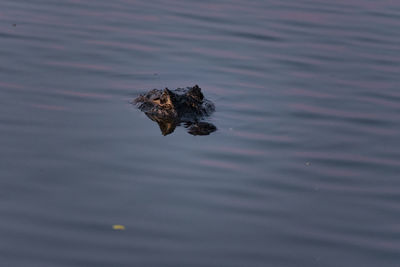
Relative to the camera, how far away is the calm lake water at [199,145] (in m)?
7.75

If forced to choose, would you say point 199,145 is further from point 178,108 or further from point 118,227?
point 118,227

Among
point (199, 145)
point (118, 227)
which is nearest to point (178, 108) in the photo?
point (199, 145)

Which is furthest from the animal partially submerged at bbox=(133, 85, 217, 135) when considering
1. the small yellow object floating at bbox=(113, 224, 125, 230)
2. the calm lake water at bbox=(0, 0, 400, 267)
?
the small yellow object floating at bbox=(113, 224, 125, 230)

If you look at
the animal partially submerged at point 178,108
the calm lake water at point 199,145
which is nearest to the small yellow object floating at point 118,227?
the calm lake water at point 199,145

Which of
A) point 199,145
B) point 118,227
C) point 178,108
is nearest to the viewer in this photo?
point 118,227

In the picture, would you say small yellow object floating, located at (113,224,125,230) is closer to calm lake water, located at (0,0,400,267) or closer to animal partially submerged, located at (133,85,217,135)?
calm lake water, located at (0,0,400,267)

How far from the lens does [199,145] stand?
35.2ft

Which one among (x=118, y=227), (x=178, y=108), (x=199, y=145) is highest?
(x=178, y=108)

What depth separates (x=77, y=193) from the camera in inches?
341

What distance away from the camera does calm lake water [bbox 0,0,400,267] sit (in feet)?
25.4

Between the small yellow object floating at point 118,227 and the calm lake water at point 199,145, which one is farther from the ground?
the calm lake water at point 199,145

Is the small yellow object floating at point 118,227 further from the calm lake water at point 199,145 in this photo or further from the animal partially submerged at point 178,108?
Answer: the animal partially submerged at point 178,108

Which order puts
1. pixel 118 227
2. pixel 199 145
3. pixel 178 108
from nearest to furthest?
pixel 118 227 → pixel 199 145 → pixel 178 108

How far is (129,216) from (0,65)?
7023 mm
